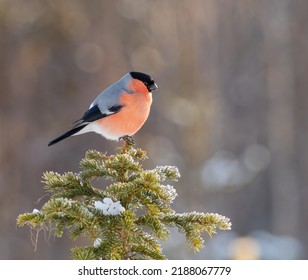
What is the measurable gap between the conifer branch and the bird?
140 cm

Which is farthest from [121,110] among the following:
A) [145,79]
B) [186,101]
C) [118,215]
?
[186,101]

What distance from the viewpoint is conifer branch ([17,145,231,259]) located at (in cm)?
196

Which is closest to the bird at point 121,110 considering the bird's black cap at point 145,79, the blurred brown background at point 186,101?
the bird's black cap at point 145,79

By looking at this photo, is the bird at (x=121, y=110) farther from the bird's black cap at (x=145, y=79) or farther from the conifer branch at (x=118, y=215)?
the conifer branch at (x=118, y=215)

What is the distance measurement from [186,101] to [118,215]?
8.26m

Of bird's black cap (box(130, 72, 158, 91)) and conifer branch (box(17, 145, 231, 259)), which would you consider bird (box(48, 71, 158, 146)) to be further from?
conifer branch (box(17, 145, 231, 259))

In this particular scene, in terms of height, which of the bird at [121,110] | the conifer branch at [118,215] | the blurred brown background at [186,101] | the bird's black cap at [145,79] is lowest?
the conifer branch at [118,215]

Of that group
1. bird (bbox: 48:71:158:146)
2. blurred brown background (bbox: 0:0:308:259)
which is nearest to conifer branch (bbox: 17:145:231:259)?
bird (bbox: 48:71:158:146)

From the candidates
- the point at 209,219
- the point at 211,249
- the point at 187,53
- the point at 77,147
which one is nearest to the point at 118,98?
the point at 209,219

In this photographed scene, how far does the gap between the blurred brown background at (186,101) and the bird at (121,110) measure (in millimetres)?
3551

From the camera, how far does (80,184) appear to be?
2.16m

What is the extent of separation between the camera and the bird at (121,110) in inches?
143

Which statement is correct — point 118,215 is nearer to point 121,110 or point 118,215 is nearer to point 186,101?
point 121,110

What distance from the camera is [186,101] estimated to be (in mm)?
10188
